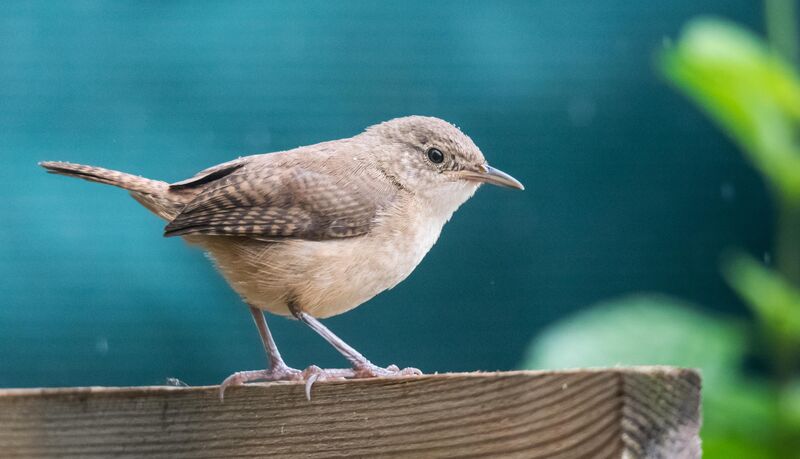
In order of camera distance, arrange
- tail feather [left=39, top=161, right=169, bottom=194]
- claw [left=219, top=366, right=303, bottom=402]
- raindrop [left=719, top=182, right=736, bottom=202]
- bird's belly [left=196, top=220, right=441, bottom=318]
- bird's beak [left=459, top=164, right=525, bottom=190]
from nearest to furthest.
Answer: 1. claw [left=219, top=366, right=303, bottom=402]
2. bird's belly [left=196, top=220, right=441, bottom=318]
3. tail feather [left=39, top=161, right=169, bottom=194]
4. bird's beak [left=459, top=164, right=525, bottom=190]
5. raindrop [left=719, top=182, right=736, bottom=202]

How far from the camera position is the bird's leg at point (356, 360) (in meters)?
2.59

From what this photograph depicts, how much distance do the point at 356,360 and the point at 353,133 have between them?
1.87 meters

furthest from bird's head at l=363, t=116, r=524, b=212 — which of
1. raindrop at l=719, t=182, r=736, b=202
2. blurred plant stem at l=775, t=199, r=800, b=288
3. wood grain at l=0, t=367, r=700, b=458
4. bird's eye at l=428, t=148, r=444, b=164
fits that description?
raindrop at l=719, t=182, r=736, b=202

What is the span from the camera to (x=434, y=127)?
3330mm

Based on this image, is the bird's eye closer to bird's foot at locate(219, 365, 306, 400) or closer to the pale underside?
the pale underside

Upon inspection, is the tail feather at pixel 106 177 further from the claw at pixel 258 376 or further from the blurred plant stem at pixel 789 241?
the blurred plant stem at pixel 789 241

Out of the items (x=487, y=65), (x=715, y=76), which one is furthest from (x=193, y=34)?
(x=715, y=76)

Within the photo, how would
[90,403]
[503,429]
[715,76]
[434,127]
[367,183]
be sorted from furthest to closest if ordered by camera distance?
1. [715,76]
2. [434,127]
3. [367,183]
4. [90,403]
5. [503,429]

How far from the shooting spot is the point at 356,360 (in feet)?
8.93

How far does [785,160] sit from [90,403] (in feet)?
10.0

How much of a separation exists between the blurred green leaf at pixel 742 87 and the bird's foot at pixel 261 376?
2.21 meters

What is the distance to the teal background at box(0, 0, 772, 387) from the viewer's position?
13.5ft

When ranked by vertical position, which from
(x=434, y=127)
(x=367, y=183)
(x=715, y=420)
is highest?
(x=434, y=127)

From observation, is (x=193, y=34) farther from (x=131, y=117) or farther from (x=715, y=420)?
(x=715, y=420)
